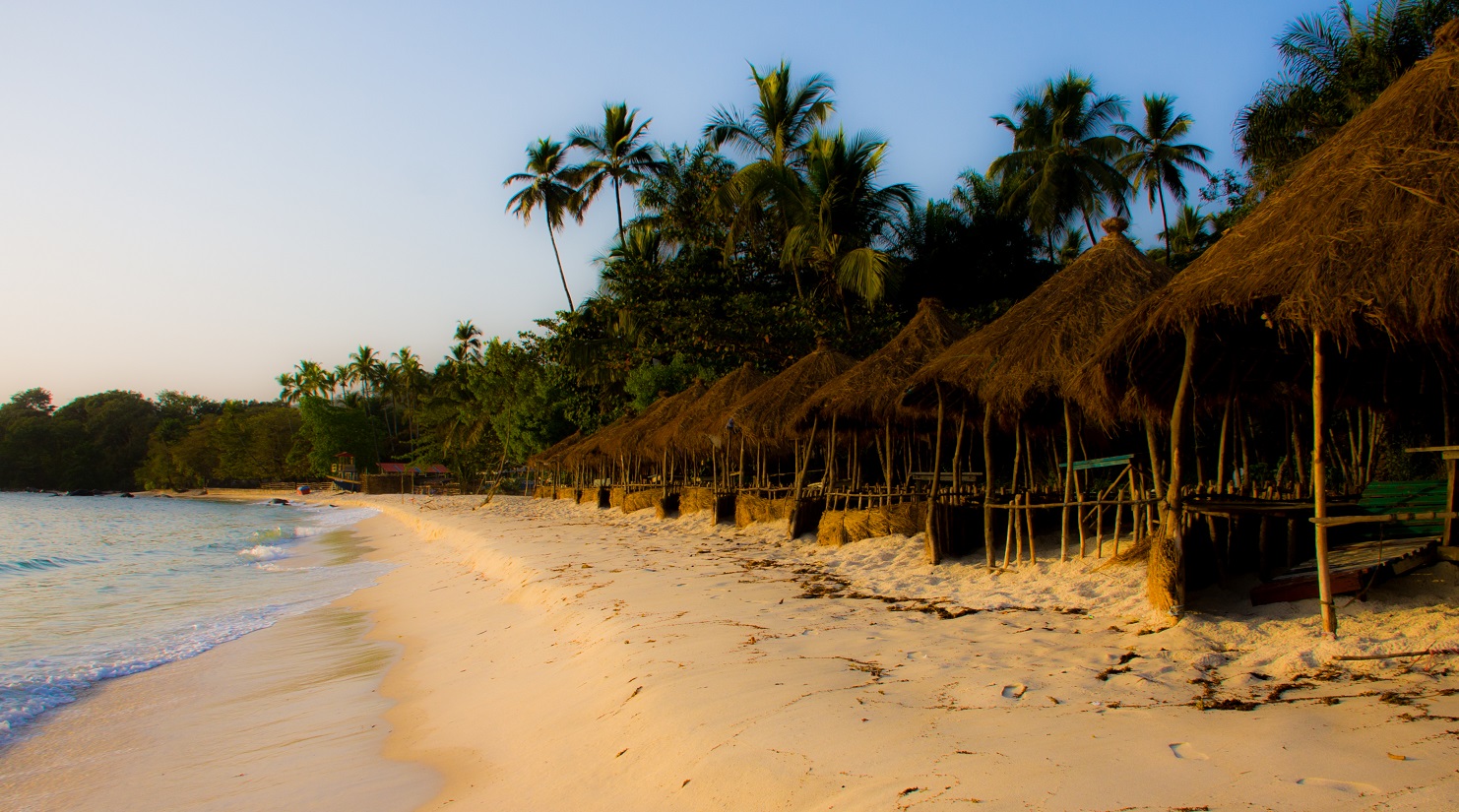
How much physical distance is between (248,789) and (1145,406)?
5842mm

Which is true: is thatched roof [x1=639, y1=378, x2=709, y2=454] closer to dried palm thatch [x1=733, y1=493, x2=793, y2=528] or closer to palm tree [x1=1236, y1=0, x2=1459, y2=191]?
dried palm thatch [x1=733, y1=493, x2=793, y2=528]

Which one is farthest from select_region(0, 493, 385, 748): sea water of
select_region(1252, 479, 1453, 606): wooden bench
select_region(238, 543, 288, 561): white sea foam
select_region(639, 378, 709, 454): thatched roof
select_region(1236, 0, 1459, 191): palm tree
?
select_region(1236, 0, 1459, 191): palm tree

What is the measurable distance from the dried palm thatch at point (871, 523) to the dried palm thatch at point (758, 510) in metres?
1.56

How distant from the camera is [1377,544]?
5230mm

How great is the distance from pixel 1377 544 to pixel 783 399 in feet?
24.0

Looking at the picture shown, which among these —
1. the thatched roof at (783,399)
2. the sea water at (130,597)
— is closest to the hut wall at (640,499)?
the sea water at (130,597)

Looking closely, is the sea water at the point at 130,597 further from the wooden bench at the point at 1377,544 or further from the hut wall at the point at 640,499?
the wooden bench at the point at 1377,544

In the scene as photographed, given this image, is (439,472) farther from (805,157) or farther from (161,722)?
(161,722)

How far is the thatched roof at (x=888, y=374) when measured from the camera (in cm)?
936

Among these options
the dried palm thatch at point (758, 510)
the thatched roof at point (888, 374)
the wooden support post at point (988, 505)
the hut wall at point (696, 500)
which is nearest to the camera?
the wooden support post at point (988, 505)

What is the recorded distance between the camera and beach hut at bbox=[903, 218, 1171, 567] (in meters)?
6.35

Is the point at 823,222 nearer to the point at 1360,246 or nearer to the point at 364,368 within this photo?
the point at 1360,246

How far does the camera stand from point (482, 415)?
3850 cm

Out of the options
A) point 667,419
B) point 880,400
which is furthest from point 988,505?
point 667,419
